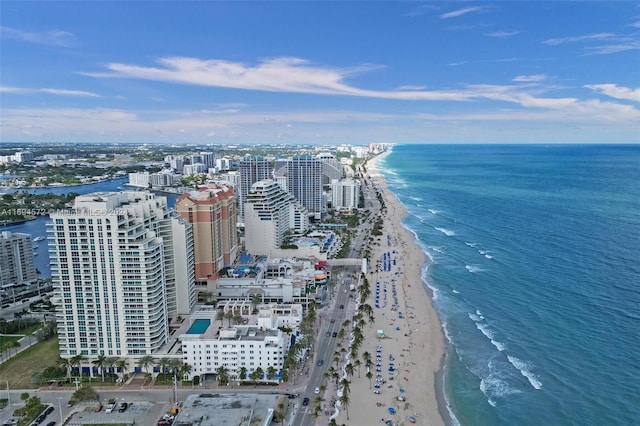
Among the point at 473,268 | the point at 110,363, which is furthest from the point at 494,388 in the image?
the point at 110,363

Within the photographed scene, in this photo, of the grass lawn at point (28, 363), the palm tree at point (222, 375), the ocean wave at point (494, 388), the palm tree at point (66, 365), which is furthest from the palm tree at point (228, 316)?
the ocean wave at point (494, 388)

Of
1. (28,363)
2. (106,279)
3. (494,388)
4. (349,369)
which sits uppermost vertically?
(106,279)

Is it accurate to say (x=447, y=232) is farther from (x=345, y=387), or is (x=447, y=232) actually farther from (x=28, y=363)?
(x=28, y=363)

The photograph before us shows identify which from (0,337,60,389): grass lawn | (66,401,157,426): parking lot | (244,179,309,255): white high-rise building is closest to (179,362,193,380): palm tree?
(66,401,157,426): parking lot

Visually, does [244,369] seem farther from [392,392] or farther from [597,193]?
[597,193]

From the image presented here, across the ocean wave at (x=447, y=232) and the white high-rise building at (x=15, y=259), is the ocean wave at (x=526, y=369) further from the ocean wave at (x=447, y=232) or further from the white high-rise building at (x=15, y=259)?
the white high-rise building at (x=15, y=259)

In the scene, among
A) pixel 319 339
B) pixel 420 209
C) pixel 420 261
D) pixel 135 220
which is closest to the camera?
pixel 135 220

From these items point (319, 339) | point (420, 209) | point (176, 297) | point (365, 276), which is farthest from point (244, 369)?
point (420, 209)
